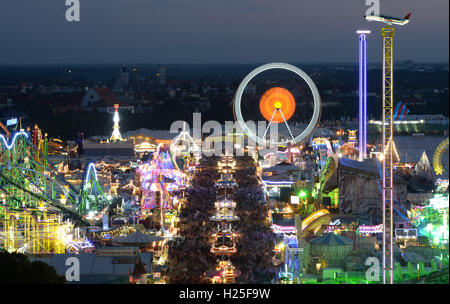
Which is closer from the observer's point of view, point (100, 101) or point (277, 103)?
point (277, 103)

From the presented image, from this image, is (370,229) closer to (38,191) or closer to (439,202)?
(439,202)

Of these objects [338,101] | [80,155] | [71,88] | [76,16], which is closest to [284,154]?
[80,155]

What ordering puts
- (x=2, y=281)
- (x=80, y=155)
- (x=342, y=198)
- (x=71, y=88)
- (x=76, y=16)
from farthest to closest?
(x=71, y=88), (x=80, y=155), (x=342, y=198), (x=76, y=16), (x=2, y=281)

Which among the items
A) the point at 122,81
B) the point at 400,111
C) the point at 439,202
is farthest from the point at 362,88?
the point at 122,81

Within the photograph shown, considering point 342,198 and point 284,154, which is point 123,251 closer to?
point 342,198

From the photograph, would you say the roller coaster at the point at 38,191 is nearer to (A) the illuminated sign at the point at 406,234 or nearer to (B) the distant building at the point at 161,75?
(A) the illuminated sign at the point at 406,234

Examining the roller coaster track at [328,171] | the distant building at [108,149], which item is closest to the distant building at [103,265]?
the roller coaster track at [328,171]
